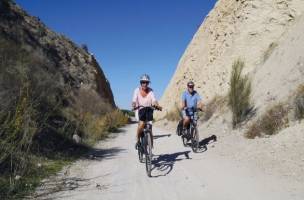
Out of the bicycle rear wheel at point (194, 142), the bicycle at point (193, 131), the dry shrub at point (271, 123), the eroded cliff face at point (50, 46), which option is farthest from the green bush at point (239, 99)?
the eroded cliff face at point (50, 46)

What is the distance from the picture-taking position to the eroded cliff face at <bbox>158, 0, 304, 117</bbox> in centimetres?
2420

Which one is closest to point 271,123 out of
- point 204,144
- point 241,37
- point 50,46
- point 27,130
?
point 204,144

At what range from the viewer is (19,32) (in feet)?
93.0

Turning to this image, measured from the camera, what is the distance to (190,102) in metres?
11.9

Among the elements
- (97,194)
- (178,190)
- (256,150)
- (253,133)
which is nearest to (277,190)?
(178,190)

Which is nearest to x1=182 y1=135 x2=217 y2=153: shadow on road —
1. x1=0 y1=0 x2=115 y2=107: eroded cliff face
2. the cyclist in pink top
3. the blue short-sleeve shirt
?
the blue short-sleeve shirt

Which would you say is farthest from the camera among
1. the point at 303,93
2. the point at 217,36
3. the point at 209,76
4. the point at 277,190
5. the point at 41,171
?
the point at 217,36

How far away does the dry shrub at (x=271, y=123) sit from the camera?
11912 millimetres

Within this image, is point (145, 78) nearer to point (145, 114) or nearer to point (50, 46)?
point (145, 114)

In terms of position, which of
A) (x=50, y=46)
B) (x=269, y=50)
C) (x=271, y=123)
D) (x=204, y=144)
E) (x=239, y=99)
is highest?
(x=50, y=46)

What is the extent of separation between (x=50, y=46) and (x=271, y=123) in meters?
29.3

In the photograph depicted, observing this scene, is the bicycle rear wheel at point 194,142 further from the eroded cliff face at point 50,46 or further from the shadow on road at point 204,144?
the eroded cliff face at point 50,46

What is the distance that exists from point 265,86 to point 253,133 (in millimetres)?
5453

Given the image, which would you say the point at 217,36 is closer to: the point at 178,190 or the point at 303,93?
the point at 303,93
